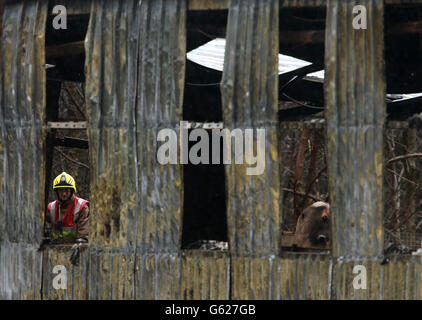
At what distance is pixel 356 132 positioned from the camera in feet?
30.6

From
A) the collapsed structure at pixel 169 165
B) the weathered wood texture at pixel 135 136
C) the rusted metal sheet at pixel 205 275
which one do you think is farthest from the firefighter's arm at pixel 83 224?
the rusted metal sheet at pixel 205 275

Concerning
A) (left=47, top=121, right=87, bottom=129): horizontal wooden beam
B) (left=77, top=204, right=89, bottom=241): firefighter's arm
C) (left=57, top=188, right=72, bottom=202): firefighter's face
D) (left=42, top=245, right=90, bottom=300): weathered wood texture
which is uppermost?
(left=47, top=121, right=87, bottom=129): horizontal wooden beam

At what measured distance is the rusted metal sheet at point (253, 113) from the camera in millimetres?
9500

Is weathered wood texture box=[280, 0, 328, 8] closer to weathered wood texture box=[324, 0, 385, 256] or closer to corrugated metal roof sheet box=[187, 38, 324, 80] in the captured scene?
weathered wood texture box=[324, 0, 385, 256]

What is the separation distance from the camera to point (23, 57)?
10477mm

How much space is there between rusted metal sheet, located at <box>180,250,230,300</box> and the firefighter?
3196 mm

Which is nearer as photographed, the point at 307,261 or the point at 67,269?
the point at 307,261

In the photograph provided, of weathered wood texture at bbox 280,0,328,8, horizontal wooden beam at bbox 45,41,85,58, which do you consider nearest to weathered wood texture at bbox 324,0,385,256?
weathered wood texture at bbox 280,0,328,8

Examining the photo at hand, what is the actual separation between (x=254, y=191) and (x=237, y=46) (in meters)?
1.71

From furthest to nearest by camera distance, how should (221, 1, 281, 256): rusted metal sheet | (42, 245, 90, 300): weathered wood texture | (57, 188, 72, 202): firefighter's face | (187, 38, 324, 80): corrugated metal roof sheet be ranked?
(57, 188, 72, 202): firefighter's face → (187, 38, 324, 80): corrugated metal roof sheet → (42, 245, 90, 300): weathered wood texture → (221, 1, 281, 256): rusted metal sheet

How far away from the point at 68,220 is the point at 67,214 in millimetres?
101

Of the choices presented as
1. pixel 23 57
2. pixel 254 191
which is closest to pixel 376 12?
pixel 254 191

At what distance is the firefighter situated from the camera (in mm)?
12711
